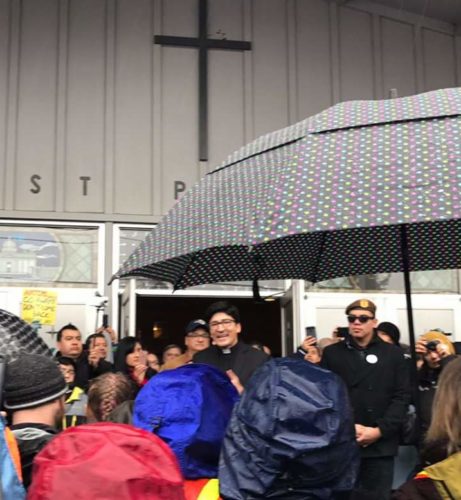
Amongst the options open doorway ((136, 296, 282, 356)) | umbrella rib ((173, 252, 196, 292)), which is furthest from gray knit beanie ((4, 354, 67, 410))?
open doorway ((136, 296, 282, 356))

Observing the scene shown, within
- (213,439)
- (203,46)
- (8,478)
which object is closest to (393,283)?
(203,46)

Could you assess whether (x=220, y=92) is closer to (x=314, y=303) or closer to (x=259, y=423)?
(x=314, y=303)

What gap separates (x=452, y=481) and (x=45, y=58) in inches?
312

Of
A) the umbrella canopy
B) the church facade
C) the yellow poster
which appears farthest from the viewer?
the church facade

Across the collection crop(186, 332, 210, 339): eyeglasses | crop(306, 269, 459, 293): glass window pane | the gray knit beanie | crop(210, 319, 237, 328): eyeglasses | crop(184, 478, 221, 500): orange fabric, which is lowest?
crop(184, 478, 221, 500): orange fabric

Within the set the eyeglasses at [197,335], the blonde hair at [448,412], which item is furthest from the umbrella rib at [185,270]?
the blonde hair at [448,412]

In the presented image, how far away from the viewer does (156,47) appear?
945 cm

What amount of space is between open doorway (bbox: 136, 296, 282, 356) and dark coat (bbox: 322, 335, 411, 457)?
A: 7.82m

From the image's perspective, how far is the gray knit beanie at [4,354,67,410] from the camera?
8.14 feet

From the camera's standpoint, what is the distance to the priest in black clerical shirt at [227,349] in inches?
190

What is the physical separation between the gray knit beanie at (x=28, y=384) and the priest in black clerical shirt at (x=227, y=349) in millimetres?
2374

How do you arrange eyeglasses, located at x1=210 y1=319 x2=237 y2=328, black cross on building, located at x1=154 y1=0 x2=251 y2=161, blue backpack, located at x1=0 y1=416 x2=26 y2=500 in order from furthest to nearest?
black cross on building, located at x1=154 y1=0 x2=251 y2=161, eyeglasses, located at x1=210 y1=319 x2=237 y2=328, blue backpack, located at x1=0 y1=416 x2=26 y2=500

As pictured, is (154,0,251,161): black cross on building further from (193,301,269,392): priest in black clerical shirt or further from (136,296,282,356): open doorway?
(193,301,269,392): priest in black clerical shirt

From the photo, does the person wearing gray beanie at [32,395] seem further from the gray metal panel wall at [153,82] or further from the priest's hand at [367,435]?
the gray metal panel wall at [153,82]
